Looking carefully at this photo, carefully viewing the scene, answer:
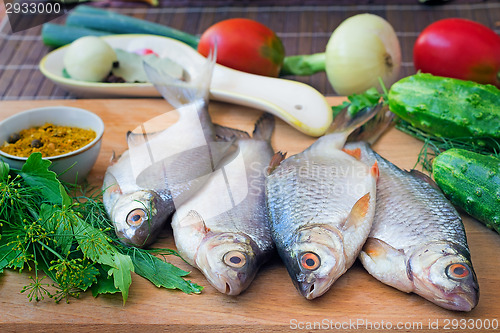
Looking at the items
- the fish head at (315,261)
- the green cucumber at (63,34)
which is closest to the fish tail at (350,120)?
the fish head at (315,261)

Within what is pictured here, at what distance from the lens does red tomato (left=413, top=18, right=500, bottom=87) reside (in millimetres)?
2150

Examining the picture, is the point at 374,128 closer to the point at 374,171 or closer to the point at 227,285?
the point at 374,171

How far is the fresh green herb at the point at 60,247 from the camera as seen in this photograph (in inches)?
55.4

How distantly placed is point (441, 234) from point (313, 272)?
0.36 meters

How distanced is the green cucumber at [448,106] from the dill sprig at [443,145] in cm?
2

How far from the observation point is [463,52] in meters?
2.16

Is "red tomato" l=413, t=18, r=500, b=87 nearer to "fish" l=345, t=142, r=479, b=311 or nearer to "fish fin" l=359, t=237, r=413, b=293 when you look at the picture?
"fish" l=345, t=142, r=479, b=311

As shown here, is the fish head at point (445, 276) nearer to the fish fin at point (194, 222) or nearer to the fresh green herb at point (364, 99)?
the fish fin at point (194, 222)

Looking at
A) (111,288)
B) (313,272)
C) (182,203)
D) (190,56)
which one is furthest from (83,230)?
(190,56)

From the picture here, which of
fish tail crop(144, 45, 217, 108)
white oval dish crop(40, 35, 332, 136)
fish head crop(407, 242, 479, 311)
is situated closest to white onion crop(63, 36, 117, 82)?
white oval dish crop(40, 35, 332, 136)

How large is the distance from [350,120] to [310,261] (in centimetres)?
69

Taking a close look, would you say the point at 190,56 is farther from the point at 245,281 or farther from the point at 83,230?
the point at 245,281

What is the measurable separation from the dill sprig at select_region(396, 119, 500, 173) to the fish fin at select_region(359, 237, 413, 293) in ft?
1.70

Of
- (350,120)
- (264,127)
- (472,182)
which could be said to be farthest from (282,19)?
(472,182)
